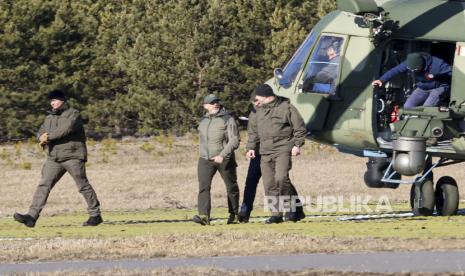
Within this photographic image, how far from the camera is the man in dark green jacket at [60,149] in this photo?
1914 centimetres

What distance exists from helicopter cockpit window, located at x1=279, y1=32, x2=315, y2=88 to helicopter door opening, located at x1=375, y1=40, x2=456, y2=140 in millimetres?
1339

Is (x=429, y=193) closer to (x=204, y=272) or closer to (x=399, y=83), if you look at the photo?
(x=399, y=83)

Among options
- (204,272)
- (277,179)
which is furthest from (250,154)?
(204,272)

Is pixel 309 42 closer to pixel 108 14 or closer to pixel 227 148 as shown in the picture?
pixel 227 148

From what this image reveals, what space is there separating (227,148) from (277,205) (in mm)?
1033

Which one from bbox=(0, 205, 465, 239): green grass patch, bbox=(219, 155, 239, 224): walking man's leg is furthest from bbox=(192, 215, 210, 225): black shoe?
bbox=(219, 155, 239, 224): walking man's leg

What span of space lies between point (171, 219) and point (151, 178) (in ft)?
44.4

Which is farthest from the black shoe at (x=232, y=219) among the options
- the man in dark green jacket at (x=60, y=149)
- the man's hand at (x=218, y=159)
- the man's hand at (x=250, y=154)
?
the man in dark green jacket at (x=60, y=149)

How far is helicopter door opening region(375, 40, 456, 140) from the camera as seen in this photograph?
2064 cm

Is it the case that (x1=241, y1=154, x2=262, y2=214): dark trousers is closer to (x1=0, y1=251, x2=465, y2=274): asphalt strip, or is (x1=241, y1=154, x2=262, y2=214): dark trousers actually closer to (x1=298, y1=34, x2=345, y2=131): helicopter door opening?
(x1=298, y1=34, x2=345, y2=131): helicopter door opening

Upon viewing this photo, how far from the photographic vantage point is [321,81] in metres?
20.8

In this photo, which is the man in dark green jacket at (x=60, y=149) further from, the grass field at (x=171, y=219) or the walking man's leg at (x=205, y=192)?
the walking man's leg at (x=205, y=192)

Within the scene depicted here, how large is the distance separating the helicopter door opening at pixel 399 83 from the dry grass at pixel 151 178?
309 inches

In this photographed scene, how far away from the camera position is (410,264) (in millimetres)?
A: 13070
